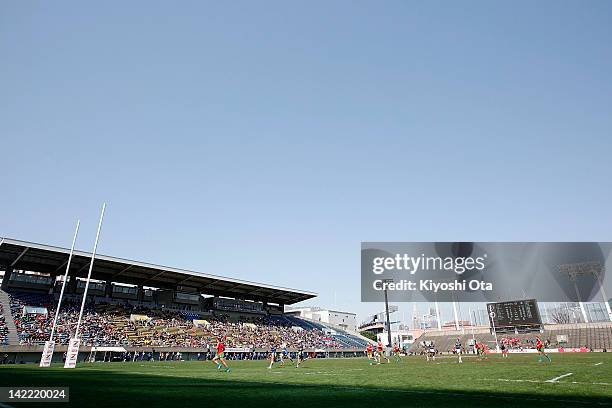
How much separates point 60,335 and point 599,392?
47653mm

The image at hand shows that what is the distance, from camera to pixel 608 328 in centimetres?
6625

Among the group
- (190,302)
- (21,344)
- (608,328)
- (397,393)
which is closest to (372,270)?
(190,302)

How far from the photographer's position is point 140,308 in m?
58.5

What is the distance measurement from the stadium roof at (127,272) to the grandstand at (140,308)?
4.2 inches

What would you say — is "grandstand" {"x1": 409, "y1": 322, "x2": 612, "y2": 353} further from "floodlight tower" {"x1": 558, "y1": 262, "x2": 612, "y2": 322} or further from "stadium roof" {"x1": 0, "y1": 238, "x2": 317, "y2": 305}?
"stadium roof" {"x1": 0, "y1": 238, "x2": 317, "y2": 305}

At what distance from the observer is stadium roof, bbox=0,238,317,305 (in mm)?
47594

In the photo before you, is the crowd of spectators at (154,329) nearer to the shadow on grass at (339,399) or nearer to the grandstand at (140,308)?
the grandstand at (140,308)

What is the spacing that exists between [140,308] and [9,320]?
17.2 meters

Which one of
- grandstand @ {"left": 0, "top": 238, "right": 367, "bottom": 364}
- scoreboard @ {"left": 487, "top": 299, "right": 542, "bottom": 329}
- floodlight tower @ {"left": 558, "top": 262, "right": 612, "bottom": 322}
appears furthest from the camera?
floodlight tower @ {"left": 558, "top": 262, "right": 612, "bottom": 322}

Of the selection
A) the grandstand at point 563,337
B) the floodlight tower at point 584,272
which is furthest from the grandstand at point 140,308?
the floodlight tower at point 584,272

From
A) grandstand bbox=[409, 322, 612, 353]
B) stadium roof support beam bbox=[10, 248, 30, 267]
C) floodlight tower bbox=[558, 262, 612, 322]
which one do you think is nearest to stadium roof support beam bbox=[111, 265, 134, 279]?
stadium roof support beam bbox=[10, 248, 30, 267]

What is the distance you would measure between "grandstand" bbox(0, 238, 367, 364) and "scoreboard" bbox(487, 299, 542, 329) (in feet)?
80.2

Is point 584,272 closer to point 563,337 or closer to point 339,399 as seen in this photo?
point 563,337

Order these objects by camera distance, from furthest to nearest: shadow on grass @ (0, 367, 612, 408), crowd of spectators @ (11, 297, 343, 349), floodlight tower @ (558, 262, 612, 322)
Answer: floodlight tower @ (558, 262, 612, 322), crowd of spectators @ (11, 297, 343, 349), shadow on grass @ (0, 367, 612, 408)
